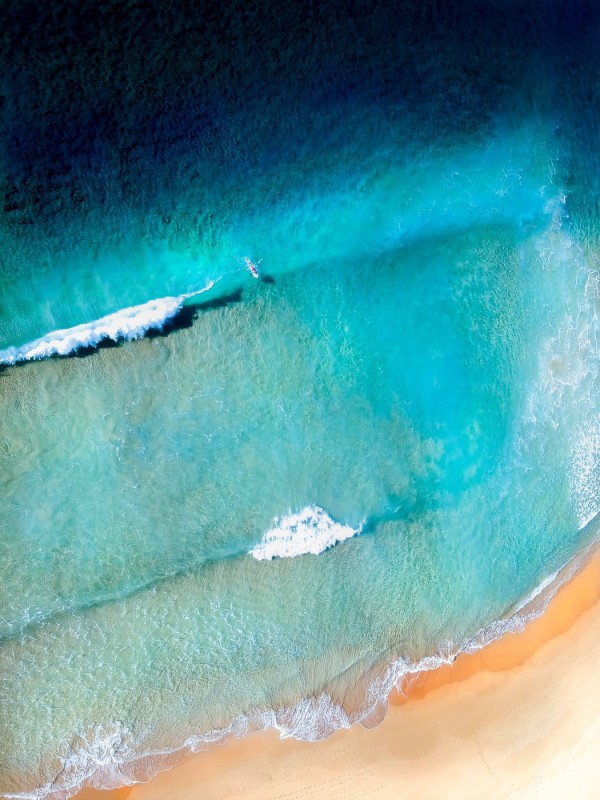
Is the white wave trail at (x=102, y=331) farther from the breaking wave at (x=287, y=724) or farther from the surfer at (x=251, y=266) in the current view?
the breaking wave at (x=287, y=724)

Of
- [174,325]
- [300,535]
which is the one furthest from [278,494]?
[174,325]

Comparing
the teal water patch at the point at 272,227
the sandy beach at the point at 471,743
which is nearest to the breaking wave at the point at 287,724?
the sandy beach at the point at 471,743

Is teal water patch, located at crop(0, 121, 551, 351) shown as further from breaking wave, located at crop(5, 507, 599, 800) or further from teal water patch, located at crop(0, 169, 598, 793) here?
breaking wave, located at crop(5, 507, 599, 800)

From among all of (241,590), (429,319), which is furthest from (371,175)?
(241,590)

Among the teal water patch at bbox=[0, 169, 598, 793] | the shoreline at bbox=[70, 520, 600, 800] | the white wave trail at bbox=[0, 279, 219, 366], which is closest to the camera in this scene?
the white wave trail at bbox=[0, 279, 219, 366]

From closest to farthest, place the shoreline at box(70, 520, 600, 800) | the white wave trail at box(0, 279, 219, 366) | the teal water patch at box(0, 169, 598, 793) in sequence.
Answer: the white wave trail at box(0, 279, 219, 366) < the teal water patch at box(0, 169, 598, 793) < the shoreline at box(70, 520, 600, 800)

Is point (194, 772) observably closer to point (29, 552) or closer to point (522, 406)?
point (29, 552)

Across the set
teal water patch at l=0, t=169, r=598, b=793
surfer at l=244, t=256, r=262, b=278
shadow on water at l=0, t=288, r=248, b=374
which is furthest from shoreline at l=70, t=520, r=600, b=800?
surfer at l=244, t=256, r=262, b=278
